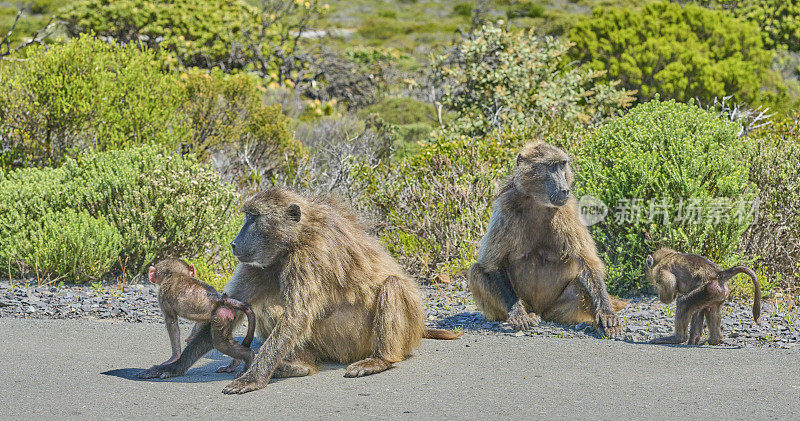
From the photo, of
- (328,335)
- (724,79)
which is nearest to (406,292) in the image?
(328,335)

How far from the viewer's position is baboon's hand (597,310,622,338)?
6.20 meters

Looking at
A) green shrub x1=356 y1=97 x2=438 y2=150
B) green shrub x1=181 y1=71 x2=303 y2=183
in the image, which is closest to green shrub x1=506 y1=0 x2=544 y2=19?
green shrub x1=356 y1=97 x2=438 y2=150

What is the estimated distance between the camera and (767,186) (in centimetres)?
833

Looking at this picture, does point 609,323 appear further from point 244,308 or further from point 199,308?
point 199,308

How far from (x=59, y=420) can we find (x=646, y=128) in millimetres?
5610

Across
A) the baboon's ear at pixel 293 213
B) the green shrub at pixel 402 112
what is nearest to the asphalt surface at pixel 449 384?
the baboon's ear at pixel 293 213

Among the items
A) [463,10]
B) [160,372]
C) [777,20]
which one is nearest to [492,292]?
[160,372]

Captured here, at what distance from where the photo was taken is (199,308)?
4855 mm

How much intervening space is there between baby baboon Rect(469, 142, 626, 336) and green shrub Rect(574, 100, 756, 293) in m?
1.17

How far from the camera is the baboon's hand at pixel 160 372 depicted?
4941 millimetres

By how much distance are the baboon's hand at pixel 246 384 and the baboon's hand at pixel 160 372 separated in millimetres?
520

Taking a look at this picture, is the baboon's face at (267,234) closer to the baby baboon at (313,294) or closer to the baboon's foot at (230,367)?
the baby baboon at (313,294)

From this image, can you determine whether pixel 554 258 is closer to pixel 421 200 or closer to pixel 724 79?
pixel 421 200

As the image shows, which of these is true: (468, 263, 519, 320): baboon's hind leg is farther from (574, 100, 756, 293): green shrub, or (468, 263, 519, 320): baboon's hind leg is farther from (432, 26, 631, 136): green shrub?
(432, 26, 631, 136): green shrub
